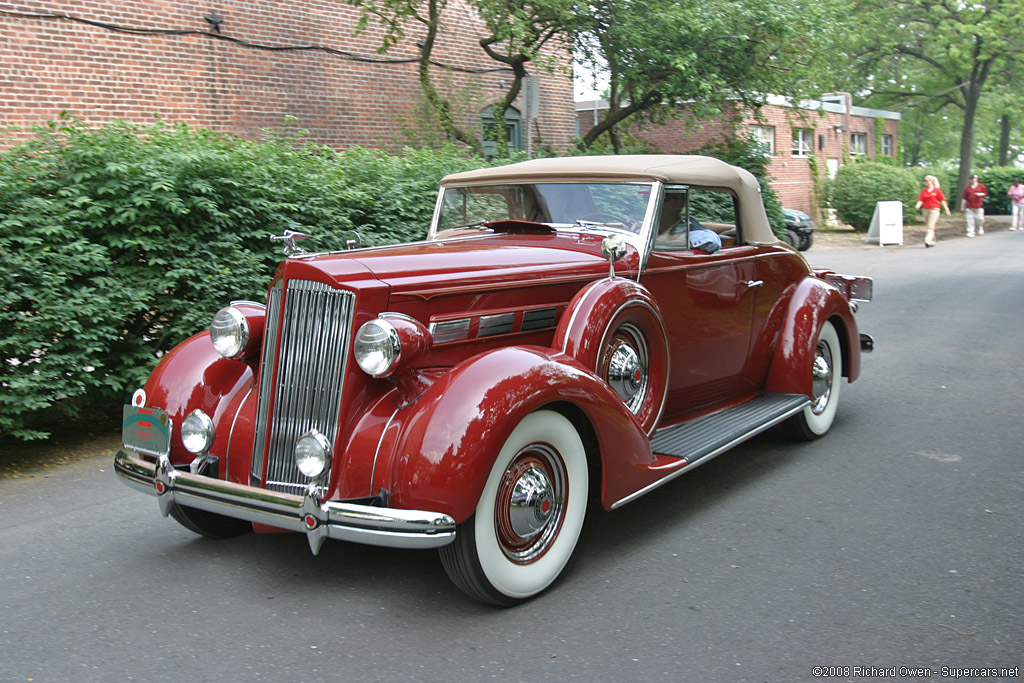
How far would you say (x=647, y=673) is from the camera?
114 inches

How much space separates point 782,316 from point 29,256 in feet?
15.1

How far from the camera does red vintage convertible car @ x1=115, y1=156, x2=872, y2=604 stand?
3.21 m

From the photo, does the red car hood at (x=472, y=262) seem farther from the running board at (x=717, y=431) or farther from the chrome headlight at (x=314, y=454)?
the running board at (x=717, y=431)

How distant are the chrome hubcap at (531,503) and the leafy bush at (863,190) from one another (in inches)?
944

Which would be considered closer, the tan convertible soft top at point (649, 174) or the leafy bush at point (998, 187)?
the tan convertible soft top at point (649, 174)

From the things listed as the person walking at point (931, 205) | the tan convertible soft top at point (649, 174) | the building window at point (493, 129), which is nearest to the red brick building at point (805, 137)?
the person walking at point (931, 205)

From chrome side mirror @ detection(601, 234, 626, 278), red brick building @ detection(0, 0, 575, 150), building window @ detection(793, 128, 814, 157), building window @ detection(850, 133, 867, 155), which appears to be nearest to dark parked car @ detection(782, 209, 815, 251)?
red brick building @ detection(0, 0, 575, 150)

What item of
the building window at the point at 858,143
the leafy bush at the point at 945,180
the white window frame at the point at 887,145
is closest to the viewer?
the leafy bush at the point at 945,180

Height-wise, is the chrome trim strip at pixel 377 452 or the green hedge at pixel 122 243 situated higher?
the green hedge at pixel 122 243

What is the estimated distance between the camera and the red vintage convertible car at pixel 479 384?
10.5 feet

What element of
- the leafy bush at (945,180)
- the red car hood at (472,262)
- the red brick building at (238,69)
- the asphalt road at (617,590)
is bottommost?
the asphalt road at (617,590)

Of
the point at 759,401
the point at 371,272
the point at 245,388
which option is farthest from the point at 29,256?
the point at 759,401

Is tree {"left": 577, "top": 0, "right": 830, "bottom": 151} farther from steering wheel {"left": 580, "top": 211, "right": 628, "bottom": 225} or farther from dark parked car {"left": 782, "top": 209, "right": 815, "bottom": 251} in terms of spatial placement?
steering wheel {"left": 580, "top": 211, "right": 628, "bottom": 225}

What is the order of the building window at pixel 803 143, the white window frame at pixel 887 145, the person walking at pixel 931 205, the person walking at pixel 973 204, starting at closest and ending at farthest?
the person walking at pixel 931 205 → the person walking at pixel 973 204 → the building window at pixel 803 143 → the white window frame at pixel 887 145
